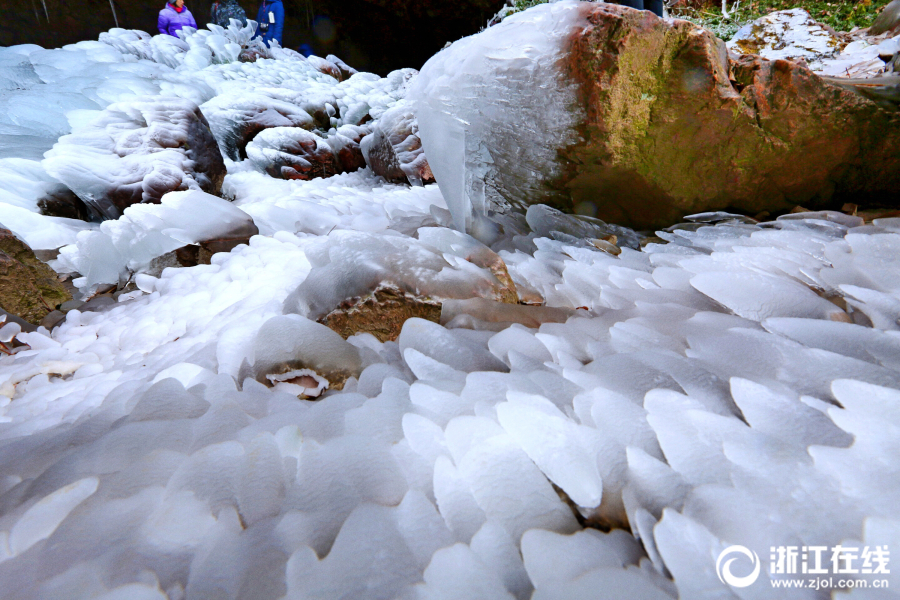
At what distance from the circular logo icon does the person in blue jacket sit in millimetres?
9993

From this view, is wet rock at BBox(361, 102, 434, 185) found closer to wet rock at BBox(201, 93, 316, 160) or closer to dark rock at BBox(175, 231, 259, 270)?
wet rock at BBox(201, 93, 316, 160)

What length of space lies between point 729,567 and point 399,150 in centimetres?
335

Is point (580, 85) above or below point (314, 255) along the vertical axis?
above

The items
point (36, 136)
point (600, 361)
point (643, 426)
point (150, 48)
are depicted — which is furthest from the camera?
point (150, 48)

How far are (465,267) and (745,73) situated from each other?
1260 mm

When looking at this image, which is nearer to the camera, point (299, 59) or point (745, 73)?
point (745, 73)

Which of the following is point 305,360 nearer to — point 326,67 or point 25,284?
point 25,284

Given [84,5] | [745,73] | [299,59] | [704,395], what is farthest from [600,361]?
[84,5]

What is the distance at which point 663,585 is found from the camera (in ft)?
1.50

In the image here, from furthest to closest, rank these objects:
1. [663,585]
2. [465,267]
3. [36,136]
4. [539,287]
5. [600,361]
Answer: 1. [36,136]
2. [539,287]
3. [465,267]
4. [600,361]
5. [663,585]

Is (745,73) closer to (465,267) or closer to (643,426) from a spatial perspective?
(465,267)

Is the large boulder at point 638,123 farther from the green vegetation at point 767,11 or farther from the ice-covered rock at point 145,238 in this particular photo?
the green vegetation at point 767,11

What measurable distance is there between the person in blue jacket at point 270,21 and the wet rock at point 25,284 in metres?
8.10

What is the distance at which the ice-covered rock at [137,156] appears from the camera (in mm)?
2291
